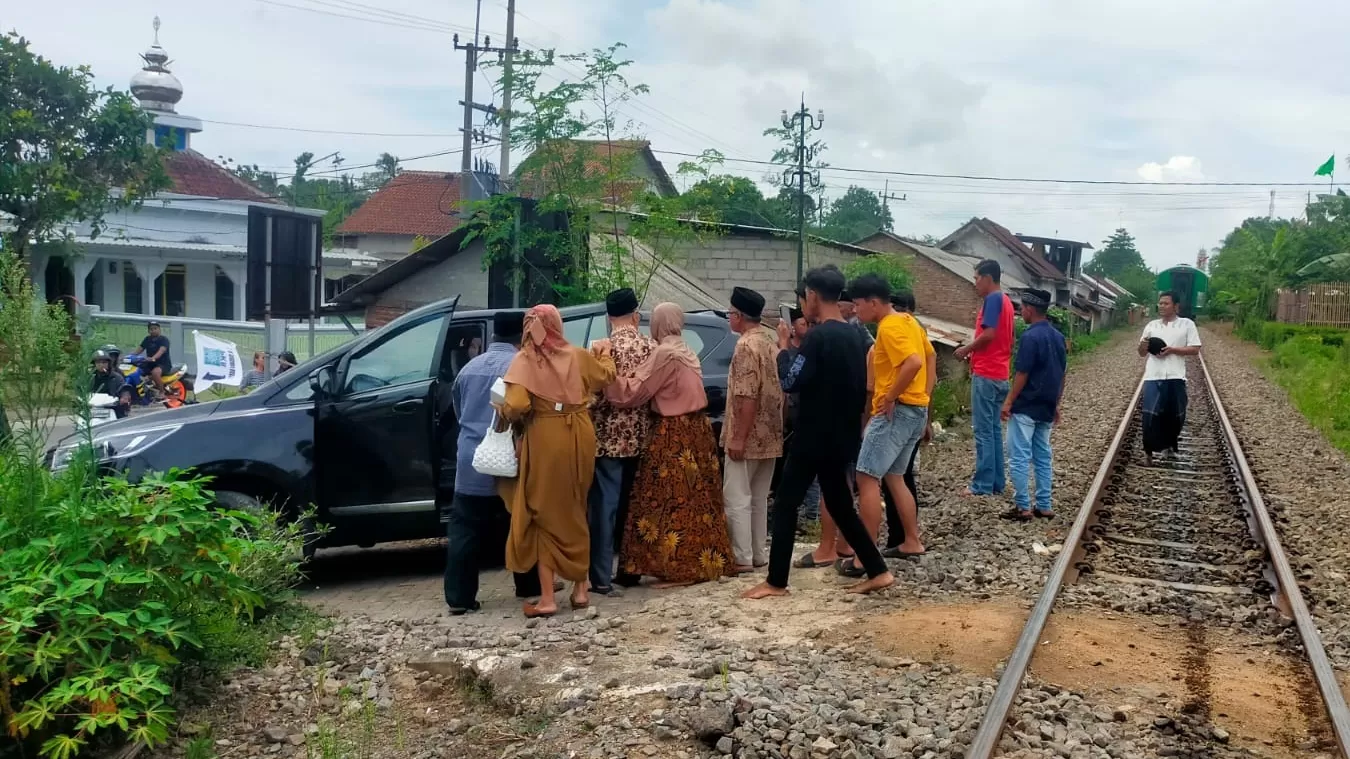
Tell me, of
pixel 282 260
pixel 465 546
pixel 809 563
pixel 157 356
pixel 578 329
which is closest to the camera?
pixel 465 546

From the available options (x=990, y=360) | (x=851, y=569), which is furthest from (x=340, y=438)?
(x=990, y=360)

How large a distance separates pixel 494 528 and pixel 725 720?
4.36 meters

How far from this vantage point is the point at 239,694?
5277 millimetres

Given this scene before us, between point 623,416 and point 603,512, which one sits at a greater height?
point 623,416

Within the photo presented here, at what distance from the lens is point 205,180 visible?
113 ft

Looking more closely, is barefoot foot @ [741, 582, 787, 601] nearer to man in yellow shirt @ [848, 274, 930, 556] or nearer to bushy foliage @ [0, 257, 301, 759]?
man in yellow shirt @ [848, 274, 930, 556]

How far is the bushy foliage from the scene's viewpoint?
4.27m

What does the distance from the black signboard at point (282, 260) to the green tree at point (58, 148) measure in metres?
7.20

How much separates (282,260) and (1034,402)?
31.9ft

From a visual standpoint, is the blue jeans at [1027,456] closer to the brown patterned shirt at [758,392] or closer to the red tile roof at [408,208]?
the brown patterned shirt at [758,392]

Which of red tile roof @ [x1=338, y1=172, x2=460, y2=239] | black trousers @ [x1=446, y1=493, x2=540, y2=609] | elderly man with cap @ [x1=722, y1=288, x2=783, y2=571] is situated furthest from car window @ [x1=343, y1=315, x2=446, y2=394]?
red tile roof @ [x1=338, y1=172, x2=460, y2=239]

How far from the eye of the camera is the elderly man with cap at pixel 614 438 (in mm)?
6848

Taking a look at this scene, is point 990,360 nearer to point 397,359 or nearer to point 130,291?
point 397,359

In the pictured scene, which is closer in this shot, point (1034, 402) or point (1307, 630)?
point (1307, 630)
